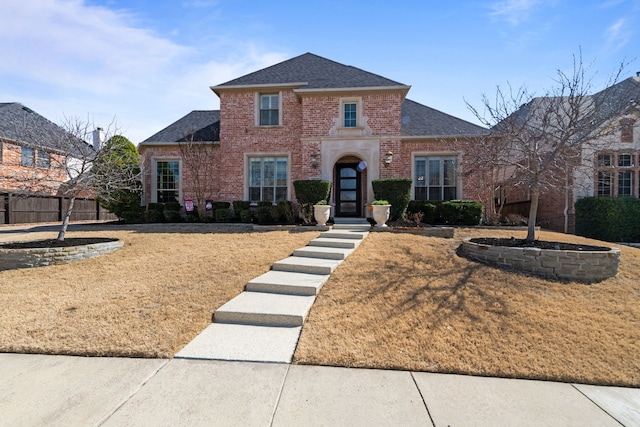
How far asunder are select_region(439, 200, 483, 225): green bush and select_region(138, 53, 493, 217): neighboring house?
1.92 m

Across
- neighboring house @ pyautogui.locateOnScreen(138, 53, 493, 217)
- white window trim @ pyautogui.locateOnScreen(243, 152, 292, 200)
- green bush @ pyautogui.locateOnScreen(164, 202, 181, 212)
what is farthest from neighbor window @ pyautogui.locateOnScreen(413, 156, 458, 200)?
green bush @ pyautogui.locateOnScreen(164, 202, 181, 212)

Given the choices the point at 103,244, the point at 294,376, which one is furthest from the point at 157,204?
the point at 294,376

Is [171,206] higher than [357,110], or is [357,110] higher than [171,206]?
[357,110]

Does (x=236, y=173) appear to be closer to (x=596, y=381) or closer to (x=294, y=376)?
(x=294, y=376)

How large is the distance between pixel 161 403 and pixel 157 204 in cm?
1189

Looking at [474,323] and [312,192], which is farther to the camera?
[312,192]

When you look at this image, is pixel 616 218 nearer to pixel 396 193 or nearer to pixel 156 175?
pixel 396 193

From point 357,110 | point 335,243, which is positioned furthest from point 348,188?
point 335,243

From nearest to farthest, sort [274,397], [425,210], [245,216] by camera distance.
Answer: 1. [274,397]
2. [425,210]
3. [245,216]

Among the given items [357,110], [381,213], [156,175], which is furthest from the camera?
[156,175]

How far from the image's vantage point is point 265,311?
386 cm

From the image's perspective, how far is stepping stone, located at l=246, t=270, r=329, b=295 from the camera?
4.54 meters

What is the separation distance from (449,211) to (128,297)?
388 inches

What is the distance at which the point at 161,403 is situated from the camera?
7.64ft
